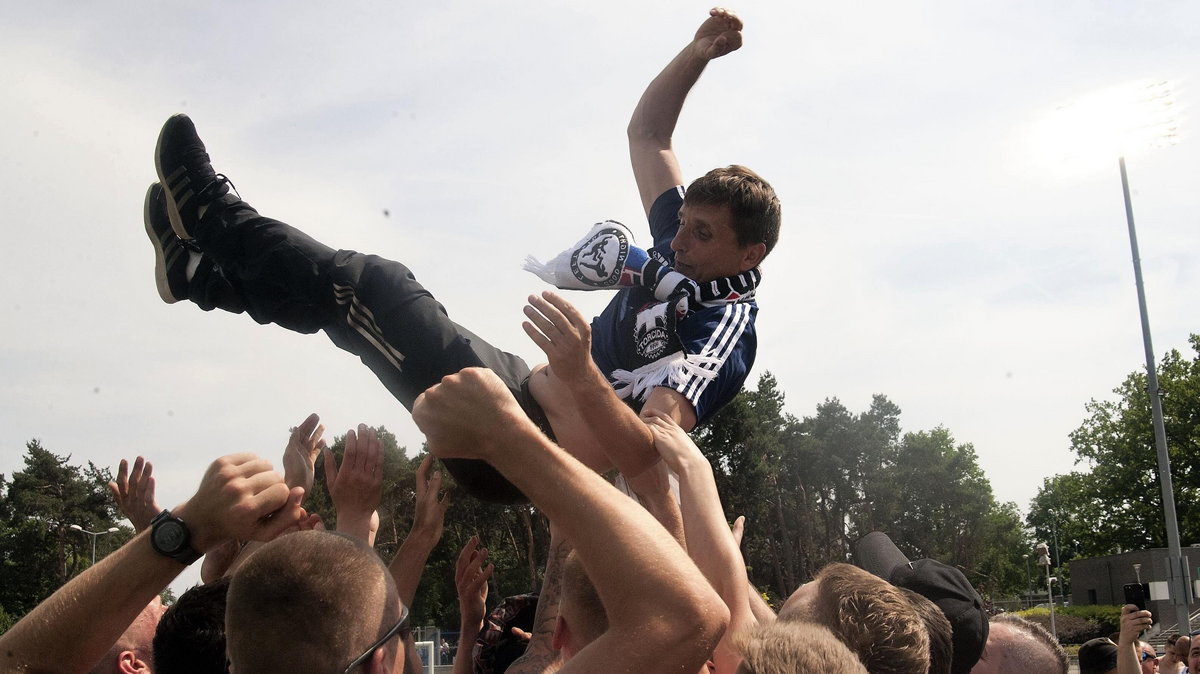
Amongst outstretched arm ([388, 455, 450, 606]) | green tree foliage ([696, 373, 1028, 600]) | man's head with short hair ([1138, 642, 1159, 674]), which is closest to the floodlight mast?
man's head with short hair ([1138, 642, 1159, 674])

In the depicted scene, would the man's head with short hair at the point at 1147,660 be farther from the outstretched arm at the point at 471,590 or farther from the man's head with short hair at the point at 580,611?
the man's head with short hair at the point at 580,611

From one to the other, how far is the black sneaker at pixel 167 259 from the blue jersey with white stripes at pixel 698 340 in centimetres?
208

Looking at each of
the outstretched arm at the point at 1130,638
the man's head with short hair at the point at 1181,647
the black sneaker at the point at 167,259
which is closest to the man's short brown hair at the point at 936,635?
the outstretched arm at the point at 1130,638

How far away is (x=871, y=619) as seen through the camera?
8.23 feet

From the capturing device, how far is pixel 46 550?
56000 mm

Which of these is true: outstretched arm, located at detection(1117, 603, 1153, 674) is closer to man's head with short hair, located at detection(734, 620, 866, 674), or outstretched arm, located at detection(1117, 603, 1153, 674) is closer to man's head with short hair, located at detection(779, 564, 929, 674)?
man's head with short hair, located at detection(779, 564, 929, 674)

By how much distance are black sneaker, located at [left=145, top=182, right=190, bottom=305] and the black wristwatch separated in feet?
11.3

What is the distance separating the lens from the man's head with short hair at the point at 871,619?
2461 mm

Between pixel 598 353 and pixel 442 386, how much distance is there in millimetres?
3247

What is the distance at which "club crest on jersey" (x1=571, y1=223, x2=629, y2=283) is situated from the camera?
15.5 feet

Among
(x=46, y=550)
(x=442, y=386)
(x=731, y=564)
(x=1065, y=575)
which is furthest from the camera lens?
(x=1065, y=575)

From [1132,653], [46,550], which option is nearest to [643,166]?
[1132,653]

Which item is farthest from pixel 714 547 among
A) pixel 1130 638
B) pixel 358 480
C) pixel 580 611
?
pixel 1130 638

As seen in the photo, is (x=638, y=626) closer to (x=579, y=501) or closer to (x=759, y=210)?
(x=579, y=501)
